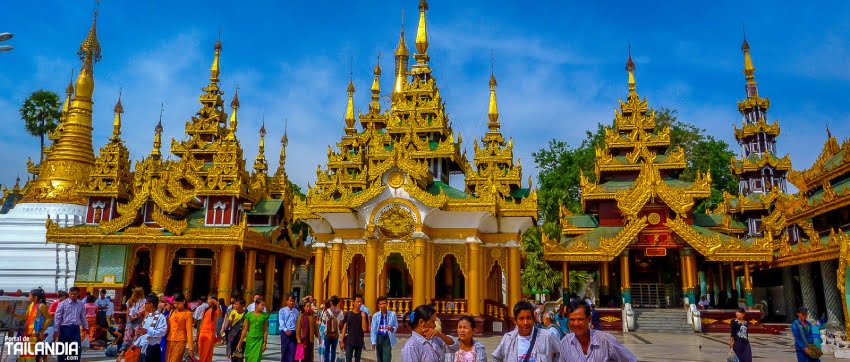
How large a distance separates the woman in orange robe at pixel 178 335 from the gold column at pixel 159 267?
Answer: 19.2 metres

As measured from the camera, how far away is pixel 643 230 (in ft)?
82.0

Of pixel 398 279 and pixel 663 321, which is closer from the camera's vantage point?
pixel 663 321

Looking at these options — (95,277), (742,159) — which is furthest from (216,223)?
(742,159)

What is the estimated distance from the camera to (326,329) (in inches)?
400

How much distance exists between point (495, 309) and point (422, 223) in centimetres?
444

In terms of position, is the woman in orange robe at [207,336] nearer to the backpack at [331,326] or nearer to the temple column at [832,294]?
the backpack at [331,326]

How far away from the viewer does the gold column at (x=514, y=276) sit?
22.7 meters

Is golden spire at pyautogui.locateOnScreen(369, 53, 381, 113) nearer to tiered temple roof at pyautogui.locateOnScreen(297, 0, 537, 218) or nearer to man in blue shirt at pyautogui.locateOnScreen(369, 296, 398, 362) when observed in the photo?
tiered temple roof at pyautogui.locateOnScreen(297, 0, 537, 218)

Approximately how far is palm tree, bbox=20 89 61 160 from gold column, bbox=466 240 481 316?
4031 cm

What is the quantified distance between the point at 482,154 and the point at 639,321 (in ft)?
35.5

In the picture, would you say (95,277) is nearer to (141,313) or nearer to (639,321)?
(141,313)

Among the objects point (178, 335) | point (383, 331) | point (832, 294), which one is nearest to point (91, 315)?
point (178, 335)

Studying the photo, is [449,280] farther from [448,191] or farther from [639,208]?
A: [639,208]

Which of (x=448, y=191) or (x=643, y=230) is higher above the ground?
(x=448, y=191)
